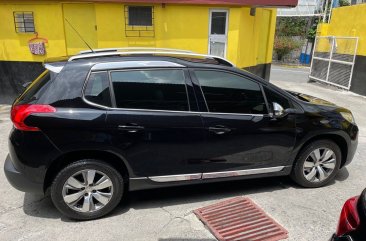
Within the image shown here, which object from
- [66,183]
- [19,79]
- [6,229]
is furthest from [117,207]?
[19,79]

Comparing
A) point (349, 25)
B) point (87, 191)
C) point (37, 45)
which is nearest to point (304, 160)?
point (87, 191)

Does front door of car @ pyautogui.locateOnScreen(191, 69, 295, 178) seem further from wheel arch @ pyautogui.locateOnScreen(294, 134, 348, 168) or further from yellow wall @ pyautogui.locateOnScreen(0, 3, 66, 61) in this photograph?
yellow wall @ pyautogui.locateOnScreen(0, 3, 66, 61)

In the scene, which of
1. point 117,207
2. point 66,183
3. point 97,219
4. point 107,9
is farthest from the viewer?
point 107,9

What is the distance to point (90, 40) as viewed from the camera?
830 centimetres

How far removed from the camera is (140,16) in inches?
322

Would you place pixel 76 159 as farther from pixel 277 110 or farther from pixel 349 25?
pixel 349 25

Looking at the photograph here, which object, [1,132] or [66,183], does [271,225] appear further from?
[1,132]

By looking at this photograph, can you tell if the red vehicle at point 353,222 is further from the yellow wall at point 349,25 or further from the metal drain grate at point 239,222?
the yellow wall at point 349,25

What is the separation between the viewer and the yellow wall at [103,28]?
26.4 ft

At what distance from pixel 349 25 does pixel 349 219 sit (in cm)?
1196

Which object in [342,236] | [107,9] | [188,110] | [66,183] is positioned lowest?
[66,183]

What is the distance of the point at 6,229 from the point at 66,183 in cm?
78

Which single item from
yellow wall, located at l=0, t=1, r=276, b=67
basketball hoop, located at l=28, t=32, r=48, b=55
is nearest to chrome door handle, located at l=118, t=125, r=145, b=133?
yellow wall, located at l=0, t=1, r=276, b=67

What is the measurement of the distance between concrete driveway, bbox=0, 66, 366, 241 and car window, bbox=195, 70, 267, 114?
111cm
